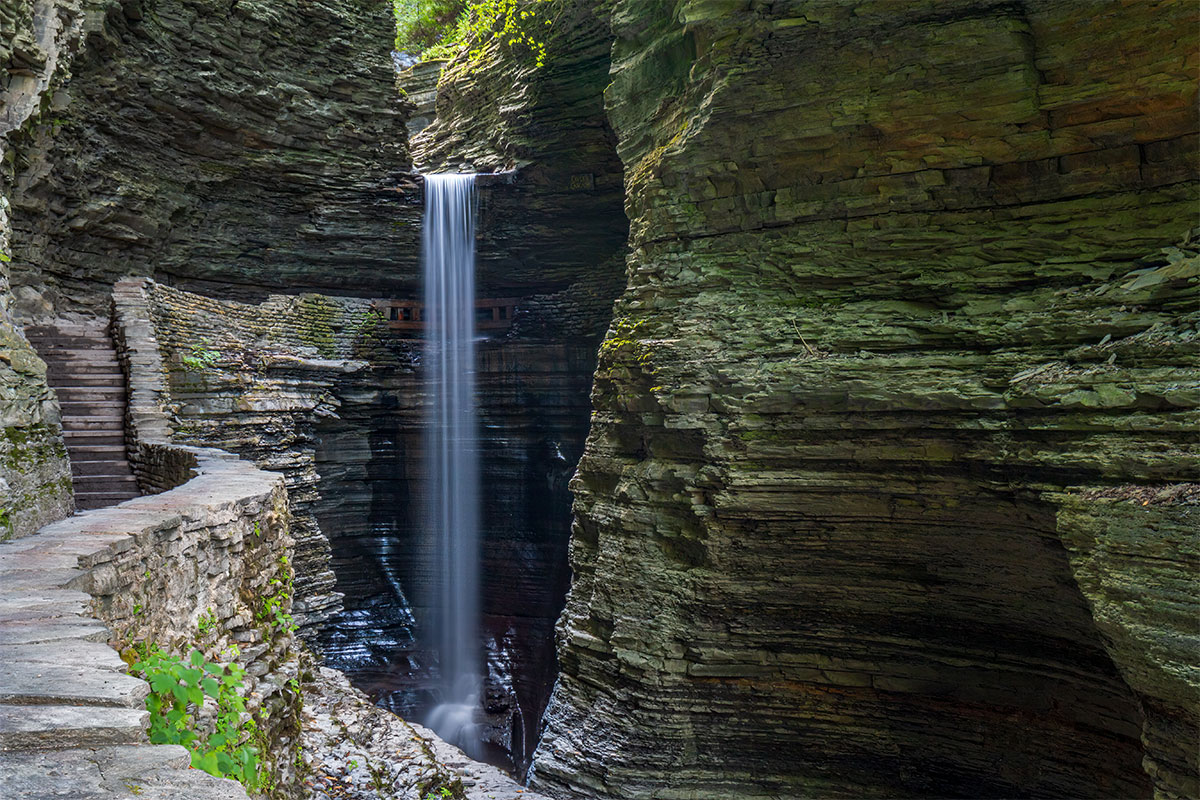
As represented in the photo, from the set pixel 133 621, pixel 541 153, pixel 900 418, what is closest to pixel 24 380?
pixel 133 621

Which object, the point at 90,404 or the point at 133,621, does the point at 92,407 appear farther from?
the point at 133,621

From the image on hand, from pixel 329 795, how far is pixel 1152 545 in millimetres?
7812

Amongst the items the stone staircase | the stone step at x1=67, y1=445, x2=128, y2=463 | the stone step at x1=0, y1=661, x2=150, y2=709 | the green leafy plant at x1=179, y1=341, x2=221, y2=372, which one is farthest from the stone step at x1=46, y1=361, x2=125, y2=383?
the stone step at x1=0, y1=661, x2=150, y2=709

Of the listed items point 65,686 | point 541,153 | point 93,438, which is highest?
point 541,153

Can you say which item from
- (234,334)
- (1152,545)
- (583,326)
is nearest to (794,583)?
(1152,545)

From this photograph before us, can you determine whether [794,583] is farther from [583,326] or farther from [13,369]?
[583,326]

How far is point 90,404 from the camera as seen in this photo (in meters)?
10.4

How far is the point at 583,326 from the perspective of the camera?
54.0 ft

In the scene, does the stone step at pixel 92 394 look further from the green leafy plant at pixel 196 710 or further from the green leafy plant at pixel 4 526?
the green leafy plant at pixel 196 710

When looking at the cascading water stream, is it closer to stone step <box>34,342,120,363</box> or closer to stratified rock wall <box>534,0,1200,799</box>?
stone step <box>34,342,120,363</box>

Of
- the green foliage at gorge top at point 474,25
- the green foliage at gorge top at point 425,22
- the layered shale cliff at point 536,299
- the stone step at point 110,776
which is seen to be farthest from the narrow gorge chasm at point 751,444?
the green foliage at gorge top at point 425,22

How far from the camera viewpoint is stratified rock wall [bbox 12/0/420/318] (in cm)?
1301

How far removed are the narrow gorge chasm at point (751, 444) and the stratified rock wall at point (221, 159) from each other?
0.37ft

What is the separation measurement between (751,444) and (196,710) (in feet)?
18.8
